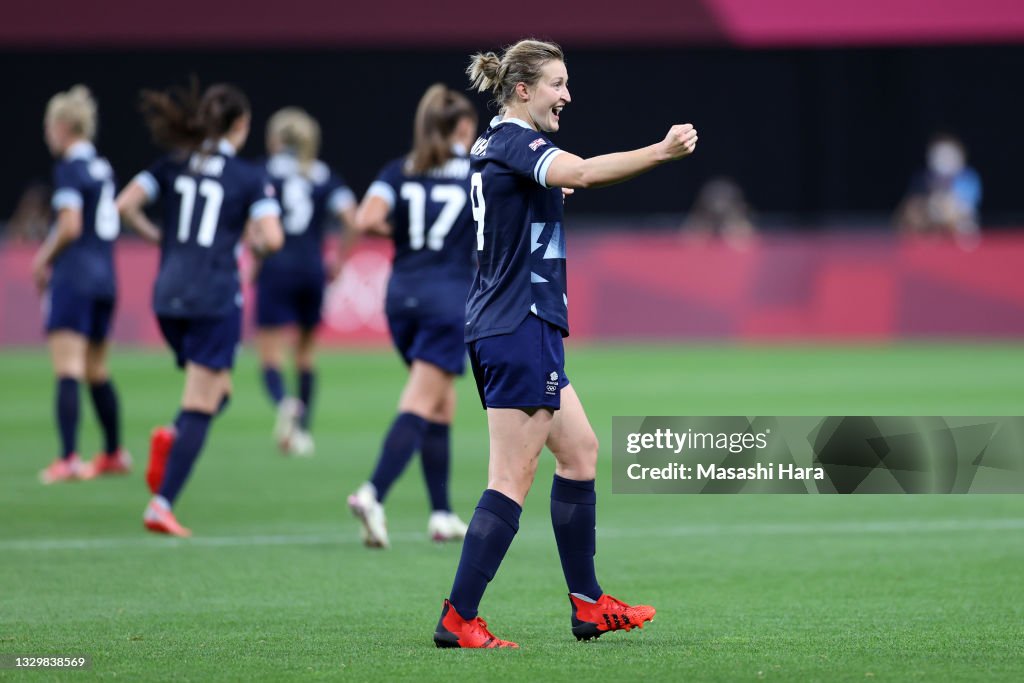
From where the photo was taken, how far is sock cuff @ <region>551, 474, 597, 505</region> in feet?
19.2

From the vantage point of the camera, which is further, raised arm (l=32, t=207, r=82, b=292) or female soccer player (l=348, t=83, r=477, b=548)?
raised arm (l=32, t=207, r=82, b=292)

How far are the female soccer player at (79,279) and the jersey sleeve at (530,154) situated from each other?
223 inches

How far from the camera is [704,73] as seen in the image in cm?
2972

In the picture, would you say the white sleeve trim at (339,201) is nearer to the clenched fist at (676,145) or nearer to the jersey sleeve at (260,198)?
the jersey sleeve at (260,198)

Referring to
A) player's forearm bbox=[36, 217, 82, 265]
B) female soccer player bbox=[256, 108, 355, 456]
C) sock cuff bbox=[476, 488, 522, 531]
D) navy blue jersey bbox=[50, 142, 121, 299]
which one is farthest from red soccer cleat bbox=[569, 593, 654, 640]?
female soccer player bbox=[256, 108, 355, 456]

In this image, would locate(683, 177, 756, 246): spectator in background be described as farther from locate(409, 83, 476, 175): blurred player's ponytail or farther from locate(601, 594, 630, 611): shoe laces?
locate(601, 594, 630, 611): shoe laces

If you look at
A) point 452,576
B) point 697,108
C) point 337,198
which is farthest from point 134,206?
point 697,108

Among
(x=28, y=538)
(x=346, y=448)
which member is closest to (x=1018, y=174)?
(x=346, y=448)

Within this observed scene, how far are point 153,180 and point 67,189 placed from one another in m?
1.64

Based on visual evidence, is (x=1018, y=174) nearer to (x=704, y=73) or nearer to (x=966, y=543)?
(x=704, y=73)

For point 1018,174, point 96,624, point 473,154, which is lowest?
point 96,624

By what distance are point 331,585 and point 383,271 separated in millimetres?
14656

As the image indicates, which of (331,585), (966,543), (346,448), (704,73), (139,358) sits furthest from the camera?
(704,73)

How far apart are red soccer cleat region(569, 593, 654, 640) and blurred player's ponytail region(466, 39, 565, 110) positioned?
176 centimetres
